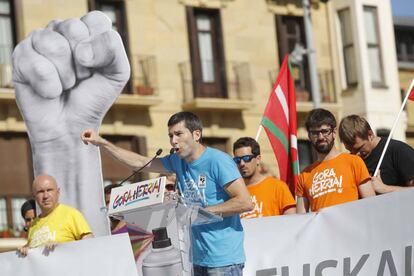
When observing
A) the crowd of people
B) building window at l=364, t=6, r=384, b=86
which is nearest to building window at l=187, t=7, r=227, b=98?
building window at l=364, t=6, r=384, b=86

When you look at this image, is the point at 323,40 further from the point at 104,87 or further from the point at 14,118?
the point at 104,87

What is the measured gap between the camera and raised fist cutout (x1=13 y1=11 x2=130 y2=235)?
13.5 m

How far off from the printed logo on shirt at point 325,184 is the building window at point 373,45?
23.6 metres

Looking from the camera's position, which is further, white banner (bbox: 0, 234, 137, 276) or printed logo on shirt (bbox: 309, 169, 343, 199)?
printed logo on shirt (bbox: 309, 169, 343, 199)

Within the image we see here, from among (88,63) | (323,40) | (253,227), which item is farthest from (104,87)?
(323,40)

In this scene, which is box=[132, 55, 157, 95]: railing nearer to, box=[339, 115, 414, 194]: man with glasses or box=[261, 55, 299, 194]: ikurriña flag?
box=[261, 55, 299, 194]: ikurriña flag

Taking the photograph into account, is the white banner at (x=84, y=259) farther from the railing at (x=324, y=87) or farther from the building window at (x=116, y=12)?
the railing at (x=324, y=87)

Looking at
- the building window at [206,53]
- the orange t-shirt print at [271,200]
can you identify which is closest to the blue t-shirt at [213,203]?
the orange t-shirt print at [271,200]

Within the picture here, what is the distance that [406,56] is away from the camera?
3928cm

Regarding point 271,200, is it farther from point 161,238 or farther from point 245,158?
point 161,238

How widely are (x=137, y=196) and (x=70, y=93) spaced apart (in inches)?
209

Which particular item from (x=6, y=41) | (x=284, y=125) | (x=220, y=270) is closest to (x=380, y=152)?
(x=220, y=270)

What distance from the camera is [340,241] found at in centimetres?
995

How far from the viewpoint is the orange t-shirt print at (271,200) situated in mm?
10820
